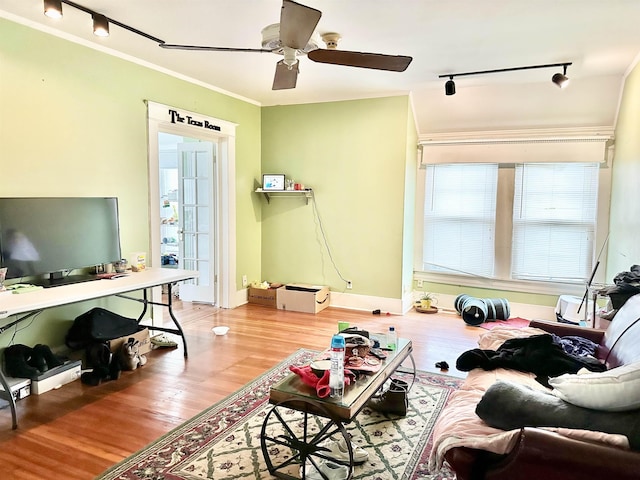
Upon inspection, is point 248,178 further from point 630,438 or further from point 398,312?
point 630,438

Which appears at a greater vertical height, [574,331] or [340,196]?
[340,196]

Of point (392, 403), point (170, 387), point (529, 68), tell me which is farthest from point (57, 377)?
point (529, 68)

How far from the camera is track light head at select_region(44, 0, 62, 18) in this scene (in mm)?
2668

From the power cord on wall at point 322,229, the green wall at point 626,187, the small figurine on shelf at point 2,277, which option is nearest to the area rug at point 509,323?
the green wall at point 626,187

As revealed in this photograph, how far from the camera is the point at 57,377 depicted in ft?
Result: 10.4

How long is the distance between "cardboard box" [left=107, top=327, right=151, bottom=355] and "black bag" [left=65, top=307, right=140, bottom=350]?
0.15 feet

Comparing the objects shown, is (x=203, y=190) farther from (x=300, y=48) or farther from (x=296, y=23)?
(x=296, y=23)

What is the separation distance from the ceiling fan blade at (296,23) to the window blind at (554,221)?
12.3 feet

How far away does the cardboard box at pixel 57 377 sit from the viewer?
10.00 feet

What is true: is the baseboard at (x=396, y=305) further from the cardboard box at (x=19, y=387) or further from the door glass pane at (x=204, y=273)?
the cardboard box at (x=19, y=387)

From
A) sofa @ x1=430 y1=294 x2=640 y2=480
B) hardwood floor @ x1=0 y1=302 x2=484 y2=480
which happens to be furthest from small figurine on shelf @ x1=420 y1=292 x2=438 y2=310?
sofa @ x1=430 y1=294 x2=640 y2=480

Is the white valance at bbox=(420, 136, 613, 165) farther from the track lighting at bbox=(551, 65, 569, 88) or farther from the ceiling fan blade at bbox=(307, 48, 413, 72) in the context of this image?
the ceiling fan blade at bbox=(307, 48, 413, 72)

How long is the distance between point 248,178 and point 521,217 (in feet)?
11.0

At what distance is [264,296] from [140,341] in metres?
2.07
